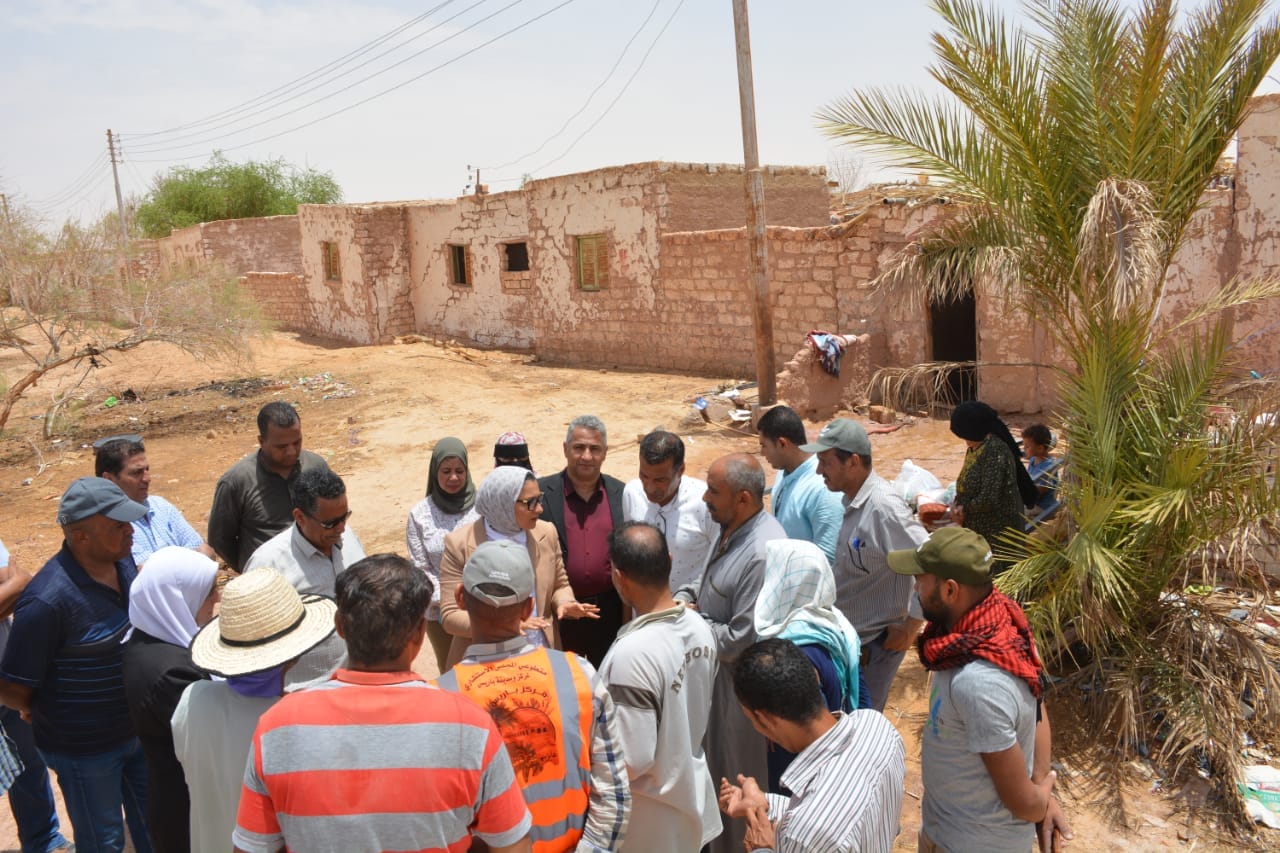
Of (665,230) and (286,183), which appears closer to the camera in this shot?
(665,230)

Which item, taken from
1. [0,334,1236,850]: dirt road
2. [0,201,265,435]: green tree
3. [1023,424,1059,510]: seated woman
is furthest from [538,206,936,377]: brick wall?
[0,201,265,435]: green tree

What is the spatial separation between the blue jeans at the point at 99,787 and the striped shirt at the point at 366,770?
1.54 m

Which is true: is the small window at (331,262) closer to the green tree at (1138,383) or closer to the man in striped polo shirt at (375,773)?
the green tree at (1138,383)

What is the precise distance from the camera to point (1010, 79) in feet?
15.1

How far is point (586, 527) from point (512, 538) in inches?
22.3

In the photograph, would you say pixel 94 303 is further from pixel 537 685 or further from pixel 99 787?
pixel 537 685

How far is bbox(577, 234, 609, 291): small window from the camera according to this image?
16000 millimetres

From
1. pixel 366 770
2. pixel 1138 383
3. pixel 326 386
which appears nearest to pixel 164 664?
pixel 366 770

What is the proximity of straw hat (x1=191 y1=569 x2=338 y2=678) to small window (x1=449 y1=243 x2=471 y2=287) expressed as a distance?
57.7 feet

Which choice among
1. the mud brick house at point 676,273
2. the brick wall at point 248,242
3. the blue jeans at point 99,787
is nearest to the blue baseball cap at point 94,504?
the blue jeans at point 99,787

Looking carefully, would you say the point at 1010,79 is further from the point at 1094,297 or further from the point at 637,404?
the point at 637,404

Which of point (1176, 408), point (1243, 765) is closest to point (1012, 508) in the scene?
point (1176, 408)

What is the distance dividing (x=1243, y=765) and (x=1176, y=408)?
1.58 metres

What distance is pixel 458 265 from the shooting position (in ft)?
65.0
